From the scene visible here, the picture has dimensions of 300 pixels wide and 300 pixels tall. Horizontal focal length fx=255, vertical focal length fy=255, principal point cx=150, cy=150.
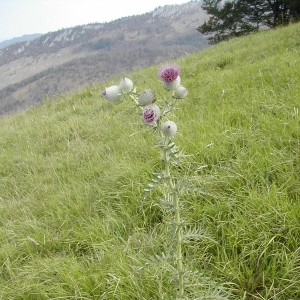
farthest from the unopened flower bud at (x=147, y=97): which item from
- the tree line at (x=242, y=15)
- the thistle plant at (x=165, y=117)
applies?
the tree line at (x=242, y=15)

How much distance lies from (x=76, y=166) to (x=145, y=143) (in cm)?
101

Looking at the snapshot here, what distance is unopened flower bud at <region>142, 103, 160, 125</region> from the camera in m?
1.08

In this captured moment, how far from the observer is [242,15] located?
757 inches

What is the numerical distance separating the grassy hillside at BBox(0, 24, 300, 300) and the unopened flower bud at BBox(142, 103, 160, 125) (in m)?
0.15

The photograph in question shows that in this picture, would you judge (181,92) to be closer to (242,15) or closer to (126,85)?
(126,85)

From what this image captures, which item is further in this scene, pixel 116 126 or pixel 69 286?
pixel 116 126

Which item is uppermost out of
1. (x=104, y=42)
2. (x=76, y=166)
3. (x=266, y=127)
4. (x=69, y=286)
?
(x=104, y=42)

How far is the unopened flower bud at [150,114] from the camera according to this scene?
3.56 ft

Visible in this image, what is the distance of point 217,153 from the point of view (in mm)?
2539

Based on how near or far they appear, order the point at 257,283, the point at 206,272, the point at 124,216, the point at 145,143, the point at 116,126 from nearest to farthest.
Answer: the point at 257,283, the point at 206,272, the point at 124,216, the point at 145,143, the point at 116,126

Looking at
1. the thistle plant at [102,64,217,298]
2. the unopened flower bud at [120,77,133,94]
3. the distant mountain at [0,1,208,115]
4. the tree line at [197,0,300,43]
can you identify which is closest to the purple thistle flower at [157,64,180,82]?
the thistle plant at [102,64,217,298]

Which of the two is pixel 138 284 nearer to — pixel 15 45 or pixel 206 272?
pixel 206 272

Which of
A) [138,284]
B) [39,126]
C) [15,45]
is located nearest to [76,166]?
[138,284]

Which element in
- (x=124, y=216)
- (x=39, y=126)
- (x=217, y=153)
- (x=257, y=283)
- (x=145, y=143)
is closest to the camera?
Answer: (x=257, y=283)
